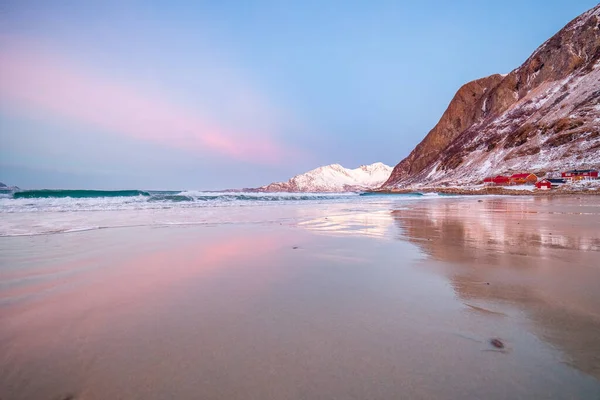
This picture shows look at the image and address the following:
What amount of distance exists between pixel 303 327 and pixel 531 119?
96483 mm

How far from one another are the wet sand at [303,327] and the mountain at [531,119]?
2544 inches

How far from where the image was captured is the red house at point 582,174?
45469 mm

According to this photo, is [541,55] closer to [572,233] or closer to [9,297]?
[572,233]

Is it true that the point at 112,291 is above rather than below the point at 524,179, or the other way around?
below

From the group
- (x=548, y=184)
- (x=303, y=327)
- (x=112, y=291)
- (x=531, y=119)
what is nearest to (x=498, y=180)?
(x=548, y=184)

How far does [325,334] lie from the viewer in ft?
6.38

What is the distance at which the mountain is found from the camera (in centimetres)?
5956

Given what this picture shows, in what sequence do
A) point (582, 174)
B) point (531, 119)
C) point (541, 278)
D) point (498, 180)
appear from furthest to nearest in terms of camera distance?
point (531, 119) < point (498, 180) < point (582, 174) < point (541, 278)

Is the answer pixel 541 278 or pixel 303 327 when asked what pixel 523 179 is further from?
pixel 303 327

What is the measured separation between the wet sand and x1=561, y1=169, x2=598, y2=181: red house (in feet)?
184

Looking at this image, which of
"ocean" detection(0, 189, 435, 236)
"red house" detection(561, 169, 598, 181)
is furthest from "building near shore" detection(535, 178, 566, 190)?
"ocean" detection(0, 189, 435, 236)

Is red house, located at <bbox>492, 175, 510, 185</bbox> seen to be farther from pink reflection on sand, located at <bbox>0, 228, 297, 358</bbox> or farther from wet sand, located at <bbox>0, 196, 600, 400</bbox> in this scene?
pink reflection on sand, located at <bbox>0, 228, 297, 358</bbox>

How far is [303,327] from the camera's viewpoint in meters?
2.06

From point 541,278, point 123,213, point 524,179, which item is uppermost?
point 524,179
